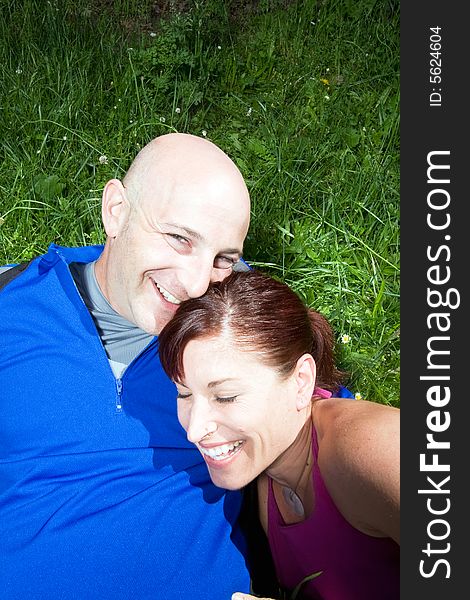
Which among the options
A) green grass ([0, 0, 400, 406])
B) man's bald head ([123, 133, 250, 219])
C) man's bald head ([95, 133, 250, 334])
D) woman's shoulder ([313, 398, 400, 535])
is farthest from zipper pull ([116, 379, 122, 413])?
green grass ([0, 0, 400, 406])

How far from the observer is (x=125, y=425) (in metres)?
3.27

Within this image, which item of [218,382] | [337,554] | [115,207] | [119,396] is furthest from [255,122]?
[337,554]

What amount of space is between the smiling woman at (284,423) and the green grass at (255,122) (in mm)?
1264

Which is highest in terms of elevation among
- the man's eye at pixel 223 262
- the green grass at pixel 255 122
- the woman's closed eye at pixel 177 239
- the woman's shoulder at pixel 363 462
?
the green grass at pixel 255 122

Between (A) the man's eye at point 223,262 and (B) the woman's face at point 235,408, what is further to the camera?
(A) the man's eye at point 223,262

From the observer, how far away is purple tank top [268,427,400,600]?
8.87 ft

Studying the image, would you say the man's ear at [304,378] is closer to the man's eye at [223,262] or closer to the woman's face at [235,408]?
the woman's face at [235,408]

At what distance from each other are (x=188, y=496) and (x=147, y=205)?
1185 mm

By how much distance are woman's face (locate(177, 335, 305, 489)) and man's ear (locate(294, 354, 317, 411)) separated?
16mm

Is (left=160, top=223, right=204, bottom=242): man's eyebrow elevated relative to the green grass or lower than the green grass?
lower

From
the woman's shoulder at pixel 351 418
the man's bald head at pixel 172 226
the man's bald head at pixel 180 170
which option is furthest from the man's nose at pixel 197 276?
the woman's shoulder at pixel 351 418

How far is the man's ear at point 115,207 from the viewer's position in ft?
11.2

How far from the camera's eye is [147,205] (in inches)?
130

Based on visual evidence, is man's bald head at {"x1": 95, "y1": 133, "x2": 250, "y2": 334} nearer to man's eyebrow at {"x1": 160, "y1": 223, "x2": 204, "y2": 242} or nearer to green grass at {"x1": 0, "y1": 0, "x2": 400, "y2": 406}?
man's eyebrow at {"x1": 160, "y1": 223, "x2": 204, "y2": 242}
